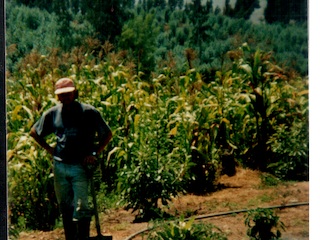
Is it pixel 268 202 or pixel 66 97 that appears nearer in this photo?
pixel 66 97

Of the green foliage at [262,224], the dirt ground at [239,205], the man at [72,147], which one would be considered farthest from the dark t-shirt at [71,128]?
the green foliage at [262,224]

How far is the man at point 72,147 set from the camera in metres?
4.11

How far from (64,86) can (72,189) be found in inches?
27.7

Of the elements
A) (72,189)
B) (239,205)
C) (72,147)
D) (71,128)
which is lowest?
(239,205)

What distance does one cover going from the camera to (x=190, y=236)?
413 centimetres

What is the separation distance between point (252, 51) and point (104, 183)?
1.46 meters

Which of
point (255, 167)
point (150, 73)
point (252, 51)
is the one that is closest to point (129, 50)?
point (150, 73)

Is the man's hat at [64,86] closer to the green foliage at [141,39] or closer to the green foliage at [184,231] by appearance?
the green foliage at [141,39]

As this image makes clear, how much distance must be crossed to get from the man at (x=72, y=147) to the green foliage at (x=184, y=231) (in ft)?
1.65

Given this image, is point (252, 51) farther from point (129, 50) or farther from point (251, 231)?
point (251, 231)

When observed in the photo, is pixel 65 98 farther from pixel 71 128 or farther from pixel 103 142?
pixel 103 142

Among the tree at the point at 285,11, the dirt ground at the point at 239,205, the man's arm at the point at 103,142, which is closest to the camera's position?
the man's arm at the point at 103,142

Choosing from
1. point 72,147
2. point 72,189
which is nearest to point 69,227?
point 72,189

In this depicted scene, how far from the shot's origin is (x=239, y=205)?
4.44 m
